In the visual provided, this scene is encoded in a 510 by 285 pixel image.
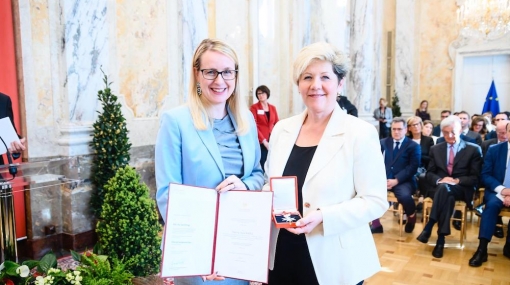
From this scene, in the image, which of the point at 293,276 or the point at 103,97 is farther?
the point at 103,97

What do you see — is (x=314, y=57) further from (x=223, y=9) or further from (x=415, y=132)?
(x=223, y=9)

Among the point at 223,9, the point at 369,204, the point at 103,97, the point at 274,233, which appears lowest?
the point at 274,233

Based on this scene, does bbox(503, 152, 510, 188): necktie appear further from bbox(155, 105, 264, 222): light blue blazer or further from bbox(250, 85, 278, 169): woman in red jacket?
bbox(155, 105, 264, 222): light blue blazer

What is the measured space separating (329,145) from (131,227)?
2145 mm

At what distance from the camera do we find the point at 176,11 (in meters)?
6.00

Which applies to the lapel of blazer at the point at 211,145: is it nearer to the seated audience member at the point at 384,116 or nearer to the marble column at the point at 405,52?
the seated audience member at the point at 384,116

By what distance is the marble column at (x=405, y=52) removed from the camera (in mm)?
13688

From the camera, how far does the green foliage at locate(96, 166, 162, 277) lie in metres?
3.30

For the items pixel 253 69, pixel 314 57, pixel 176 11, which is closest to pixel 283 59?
pixel 253 69

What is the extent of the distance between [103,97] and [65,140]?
61cm

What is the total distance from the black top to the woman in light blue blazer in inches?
6.8

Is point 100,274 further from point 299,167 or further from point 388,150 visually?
point 388,150

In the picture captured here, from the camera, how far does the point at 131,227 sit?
10.8 feet

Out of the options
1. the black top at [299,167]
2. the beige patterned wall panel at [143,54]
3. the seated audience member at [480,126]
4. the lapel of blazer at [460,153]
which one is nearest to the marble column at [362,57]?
the seated audience member at [480,126]
